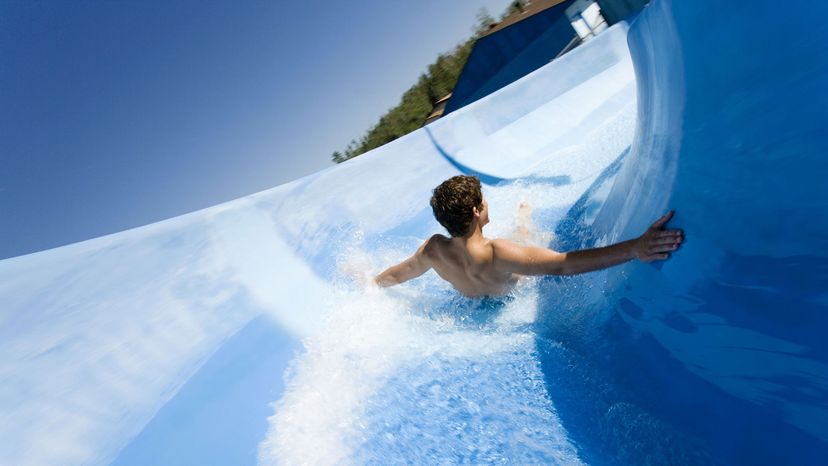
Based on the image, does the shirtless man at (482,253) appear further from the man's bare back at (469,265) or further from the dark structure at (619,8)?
the dark structure at (619,8)

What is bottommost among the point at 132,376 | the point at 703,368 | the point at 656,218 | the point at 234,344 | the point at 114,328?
the point at 703,368

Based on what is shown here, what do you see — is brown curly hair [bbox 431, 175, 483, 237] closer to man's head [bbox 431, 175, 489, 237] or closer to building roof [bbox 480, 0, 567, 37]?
man's head [bbox 431, 175, 489, 237]

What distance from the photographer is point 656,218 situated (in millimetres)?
1488

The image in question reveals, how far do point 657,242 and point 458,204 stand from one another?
0.85 metres

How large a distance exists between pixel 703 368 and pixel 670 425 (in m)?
0.19

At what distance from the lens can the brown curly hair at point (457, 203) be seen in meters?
2.11

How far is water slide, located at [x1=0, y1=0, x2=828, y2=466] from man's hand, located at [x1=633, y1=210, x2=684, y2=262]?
3 centimetres

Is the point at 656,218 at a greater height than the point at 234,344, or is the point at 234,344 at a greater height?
the point at 234,344

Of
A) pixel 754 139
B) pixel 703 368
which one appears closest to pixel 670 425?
pixel 703 368

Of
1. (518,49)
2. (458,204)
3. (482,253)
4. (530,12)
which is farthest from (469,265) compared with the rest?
(530,12)

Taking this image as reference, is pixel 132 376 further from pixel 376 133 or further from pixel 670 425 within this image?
pixel 376 133

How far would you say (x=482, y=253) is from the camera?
2.22 metres

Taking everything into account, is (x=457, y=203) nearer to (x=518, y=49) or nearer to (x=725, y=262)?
(x=725, y=262)

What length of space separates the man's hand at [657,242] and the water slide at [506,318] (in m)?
0.03
